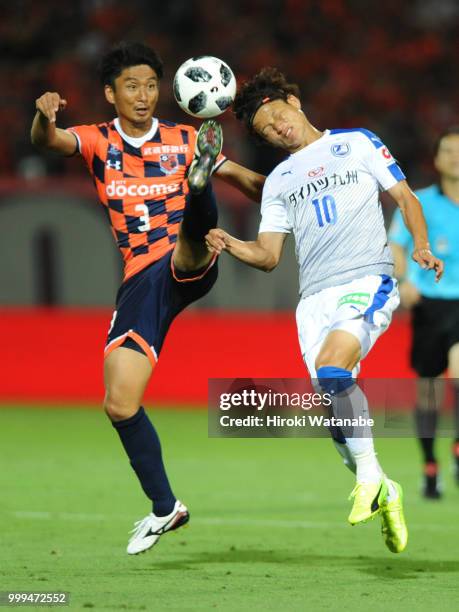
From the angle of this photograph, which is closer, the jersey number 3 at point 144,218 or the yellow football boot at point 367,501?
the yellow football boot at point 367,501

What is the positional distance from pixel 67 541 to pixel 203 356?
853cm

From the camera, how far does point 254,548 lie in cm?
762

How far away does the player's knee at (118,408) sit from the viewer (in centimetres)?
700

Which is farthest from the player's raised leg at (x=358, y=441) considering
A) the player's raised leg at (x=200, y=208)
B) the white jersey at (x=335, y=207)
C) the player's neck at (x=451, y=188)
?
the player's neck at (x=451, y=188)

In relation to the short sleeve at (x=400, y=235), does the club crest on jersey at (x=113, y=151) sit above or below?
above

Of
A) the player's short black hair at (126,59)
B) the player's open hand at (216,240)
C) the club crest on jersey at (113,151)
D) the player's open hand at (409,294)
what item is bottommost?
the player's open hand at (409,294)

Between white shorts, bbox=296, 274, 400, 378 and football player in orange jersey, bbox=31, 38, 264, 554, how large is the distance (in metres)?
0.60

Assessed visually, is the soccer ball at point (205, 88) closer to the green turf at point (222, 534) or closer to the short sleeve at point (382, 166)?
the short sleeve at point (382, 166)

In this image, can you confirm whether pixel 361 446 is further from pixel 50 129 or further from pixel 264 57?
pixel 264 57

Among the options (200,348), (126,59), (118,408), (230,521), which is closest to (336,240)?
(118,408)

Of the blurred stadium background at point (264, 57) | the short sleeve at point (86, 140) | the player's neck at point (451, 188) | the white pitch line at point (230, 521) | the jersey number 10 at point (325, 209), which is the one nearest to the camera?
the jersey number 10 at point (325, 209)

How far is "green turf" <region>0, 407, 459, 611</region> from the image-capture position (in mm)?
6164

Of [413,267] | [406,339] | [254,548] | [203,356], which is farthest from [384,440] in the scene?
[254,548]

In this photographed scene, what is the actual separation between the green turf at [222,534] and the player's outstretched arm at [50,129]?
6.90 ft
